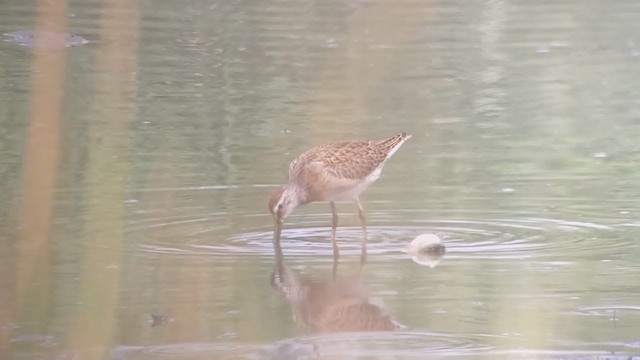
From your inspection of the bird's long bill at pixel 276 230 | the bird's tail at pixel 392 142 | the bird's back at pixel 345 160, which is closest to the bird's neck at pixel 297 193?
the bird's back at pixel 345 160

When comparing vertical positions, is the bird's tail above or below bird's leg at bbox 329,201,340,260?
above

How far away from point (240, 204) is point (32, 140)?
7.87ft

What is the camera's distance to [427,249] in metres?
9.35

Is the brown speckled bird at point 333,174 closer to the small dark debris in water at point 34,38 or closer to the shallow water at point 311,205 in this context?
the shallow water at point 311,205

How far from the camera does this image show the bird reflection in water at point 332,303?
7.73 meters

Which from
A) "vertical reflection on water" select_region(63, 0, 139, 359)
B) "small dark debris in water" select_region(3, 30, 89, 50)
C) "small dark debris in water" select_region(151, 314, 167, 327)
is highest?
"small dark debris in water" select_region(151, 314, 167, 327)

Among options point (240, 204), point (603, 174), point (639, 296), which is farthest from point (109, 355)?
point (603, 174)

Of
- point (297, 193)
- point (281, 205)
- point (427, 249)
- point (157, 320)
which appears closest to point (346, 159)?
point (297, 193)

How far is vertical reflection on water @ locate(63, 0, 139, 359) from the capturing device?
7.78 metres

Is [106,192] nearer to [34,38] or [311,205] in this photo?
[311,205]

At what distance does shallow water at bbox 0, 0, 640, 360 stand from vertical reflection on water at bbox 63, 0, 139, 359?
0.08 ft

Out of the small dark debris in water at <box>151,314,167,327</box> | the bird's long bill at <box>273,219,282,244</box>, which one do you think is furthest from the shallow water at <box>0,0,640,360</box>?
the bird's long bill at <box>273,219,282,244</box>

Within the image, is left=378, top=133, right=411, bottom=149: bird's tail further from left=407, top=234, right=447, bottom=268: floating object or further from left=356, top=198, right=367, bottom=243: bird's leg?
left=407, top=234, right=447, bottom=268: floating object

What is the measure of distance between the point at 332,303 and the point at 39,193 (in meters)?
3.30
